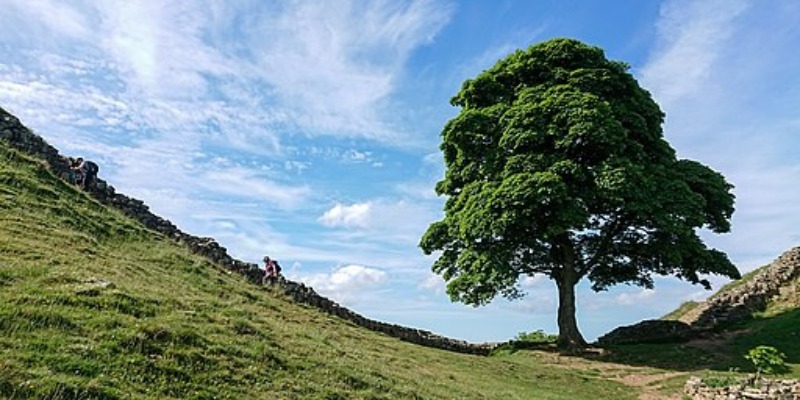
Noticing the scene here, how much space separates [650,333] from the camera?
2839cm

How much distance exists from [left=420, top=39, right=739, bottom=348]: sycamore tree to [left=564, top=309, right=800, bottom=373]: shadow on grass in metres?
2.19

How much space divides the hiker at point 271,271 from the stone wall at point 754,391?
47.1 ft

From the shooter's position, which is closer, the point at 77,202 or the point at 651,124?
the point at 77,202

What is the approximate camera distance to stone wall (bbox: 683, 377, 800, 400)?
1473 centimetres

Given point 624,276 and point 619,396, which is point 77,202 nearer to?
point 619,396

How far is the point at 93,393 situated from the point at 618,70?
2433 cm

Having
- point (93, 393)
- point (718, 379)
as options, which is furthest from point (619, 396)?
point (93, 393)

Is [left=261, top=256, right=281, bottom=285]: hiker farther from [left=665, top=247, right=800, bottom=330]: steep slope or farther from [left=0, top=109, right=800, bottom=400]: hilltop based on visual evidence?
[left=665, top=247, right=800, bottom=330]: steep slope

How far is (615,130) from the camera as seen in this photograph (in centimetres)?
2250

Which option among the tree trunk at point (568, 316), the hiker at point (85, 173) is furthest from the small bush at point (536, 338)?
the hiker at point (85, 173)

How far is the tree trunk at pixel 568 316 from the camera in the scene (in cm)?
2500

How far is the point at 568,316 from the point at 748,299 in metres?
9.80

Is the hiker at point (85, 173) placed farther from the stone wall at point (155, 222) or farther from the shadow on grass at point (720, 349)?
the shadow on grass at point (720, 349)

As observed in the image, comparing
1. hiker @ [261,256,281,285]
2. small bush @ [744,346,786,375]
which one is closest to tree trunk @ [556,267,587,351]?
small bush @ [744,346,786,375]
